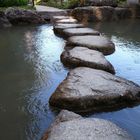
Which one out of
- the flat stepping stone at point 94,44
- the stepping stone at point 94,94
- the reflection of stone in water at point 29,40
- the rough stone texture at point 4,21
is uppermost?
the stepping stone at point 94,94

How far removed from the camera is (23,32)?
11.0 meters

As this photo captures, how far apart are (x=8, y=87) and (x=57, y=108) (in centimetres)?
131

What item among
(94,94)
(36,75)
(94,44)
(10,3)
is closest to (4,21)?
(10,3)

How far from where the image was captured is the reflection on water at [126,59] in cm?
424

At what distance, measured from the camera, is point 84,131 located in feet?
11.1

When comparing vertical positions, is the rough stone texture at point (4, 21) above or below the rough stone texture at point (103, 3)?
above

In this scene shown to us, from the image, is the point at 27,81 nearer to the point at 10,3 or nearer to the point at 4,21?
the point at 4,21

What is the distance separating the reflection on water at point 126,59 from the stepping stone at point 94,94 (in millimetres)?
145

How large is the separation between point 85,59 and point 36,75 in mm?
964

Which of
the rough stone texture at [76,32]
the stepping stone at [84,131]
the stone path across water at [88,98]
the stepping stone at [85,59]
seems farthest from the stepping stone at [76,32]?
the stepping stone at [84,131]

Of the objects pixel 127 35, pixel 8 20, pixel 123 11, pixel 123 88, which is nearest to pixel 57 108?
pixel 123 88

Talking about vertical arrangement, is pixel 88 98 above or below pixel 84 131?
Answer: below

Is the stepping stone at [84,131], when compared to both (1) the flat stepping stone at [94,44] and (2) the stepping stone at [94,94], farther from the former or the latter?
(1) the flat stepping stone at [94,44]

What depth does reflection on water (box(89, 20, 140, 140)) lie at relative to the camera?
13.9 feet
